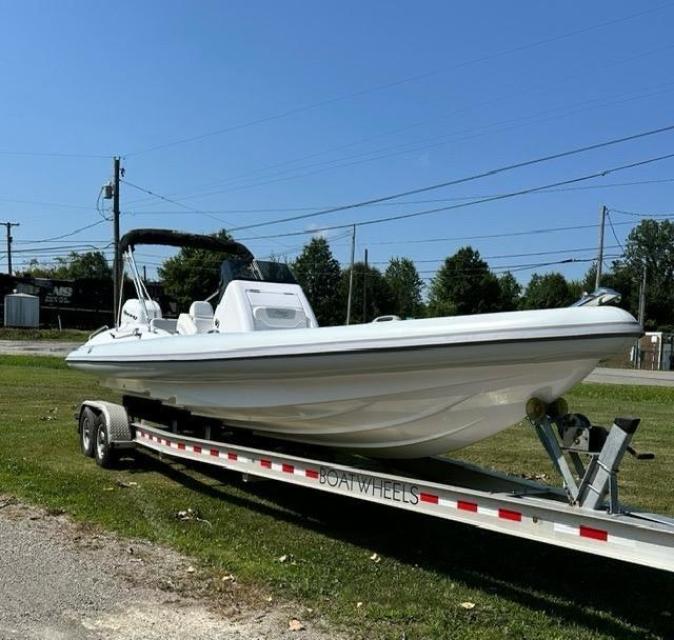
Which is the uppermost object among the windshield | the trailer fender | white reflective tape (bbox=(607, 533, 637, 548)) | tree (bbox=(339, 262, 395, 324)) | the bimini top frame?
tree (bbox=(339, 262, 395, 324))

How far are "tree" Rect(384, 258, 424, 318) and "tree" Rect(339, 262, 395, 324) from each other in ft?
14.4

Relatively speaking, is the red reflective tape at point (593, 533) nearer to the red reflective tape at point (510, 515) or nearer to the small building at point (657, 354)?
the red reflective tape at point (510, 515)

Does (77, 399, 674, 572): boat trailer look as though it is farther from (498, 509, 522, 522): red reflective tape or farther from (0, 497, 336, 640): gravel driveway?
(0, 497, 336, 640): gravel driveway

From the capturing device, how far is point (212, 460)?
583cm

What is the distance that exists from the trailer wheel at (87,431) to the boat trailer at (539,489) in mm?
2111

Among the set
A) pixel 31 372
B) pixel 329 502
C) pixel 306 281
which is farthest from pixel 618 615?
pixel 306 281

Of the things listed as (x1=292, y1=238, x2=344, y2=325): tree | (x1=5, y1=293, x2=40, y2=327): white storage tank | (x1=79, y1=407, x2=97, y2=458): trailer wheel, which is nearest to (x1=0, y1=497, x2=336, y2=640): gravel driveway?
(x1=79, y1=407, x2=97, y2=458): trailer wheel

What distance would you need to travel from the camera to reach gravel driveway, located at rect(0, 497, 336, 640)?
3621 mm

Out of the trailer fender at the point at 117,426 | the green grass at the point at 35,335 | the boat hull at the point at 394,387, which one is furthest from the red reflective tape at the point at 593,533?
the green grass at the point at 35,335

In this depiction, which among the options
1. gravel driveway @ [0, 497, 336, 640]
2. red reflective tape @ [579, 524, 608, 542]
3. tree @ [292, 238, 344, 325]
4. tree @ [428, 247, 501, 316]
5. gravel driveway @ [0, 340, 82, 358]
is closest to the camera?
red reflective tape @ [579, 524, 608, 542]

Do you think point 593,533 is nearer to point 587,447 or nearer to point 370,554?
point 587,447

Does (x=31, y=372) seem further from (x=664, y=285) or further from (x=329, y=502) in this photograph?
(x=664, y=285)

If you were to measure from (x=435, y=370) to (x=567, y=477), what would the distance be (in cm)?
91

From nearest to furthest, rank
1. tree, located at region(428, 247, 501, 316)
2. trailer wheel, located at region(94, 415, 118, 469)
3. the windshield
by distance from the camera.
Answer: the windshield
trailer wheel, located at region(94, 415, 118, 469)
tree, located at region(428, 247, 501, 316)
